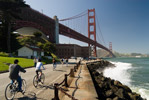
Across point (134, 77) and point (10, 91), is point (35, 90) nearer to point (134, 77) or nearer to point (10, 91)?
point (10, 91)

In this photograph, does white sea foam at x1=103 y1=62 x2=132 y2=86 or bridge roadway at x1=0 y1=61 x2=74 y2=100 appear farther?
white sea foam at x1=103 y1=62 x2=132 y2=86

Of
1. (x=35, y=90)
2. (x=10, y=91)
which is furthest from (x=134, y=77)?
(x=10, y=91)

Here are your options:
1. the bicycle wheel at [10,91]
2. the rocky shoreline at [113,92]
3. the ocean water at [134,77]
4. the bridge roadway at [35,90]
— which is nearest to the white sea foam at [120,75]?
the ocean water at [134,77]

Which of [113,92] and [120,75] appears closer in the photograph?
[113,92]

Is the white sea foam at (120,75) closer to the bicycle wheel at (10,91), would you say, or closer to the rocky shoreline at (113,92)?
the rocky shoreline at (113,92)

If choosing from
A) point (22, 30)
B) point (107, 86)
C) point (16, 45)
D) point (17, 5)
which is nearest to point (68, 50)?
point (22, 30)

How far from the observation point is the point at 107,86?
802 cm

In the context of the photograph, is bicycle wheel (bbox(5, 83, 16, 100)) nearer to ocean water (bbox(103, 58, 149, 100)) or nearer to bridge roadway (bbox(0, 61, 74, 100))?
bridge roadway (bbox(0, 61, 74, 100))

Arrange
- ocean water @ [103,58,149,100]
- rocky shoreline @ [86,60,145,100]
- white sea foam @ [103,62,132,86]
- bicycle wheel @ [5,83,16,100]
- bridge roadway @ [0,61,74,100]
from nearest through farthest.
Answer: bicycle wheel @ [5,83,16,100] < bridge roadway @ [0,61,74,100] < rocky shoreline @ [86,60,145,100] < ocean water @ [103,58,149,100] < white sea foam @ [103,62,132,86]

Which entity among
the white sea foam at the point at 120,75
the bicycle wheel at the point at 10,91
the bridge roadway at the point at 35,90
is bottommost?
the white sea foam at the point at 120,75

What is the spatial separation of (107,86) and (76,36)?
238ft

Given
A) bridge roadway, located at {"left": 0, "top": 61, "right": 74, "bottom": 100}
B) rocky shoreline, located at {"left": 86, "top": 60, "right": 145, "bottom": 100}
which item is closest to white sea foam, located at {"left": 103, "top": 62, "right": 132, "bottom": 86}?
rocky shoreline, located at {"left": 86, "top": 60, "right": 145, "bottom": 100}

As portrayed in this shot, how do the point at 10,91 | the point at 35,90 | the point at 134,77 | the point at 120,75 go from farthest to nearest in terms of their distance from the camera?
the point at 120,75 → the point at 134,77 → the point at 35,90 → the point at 10,91

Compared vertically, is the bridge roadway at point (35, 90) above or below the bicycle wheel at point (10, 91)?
below
